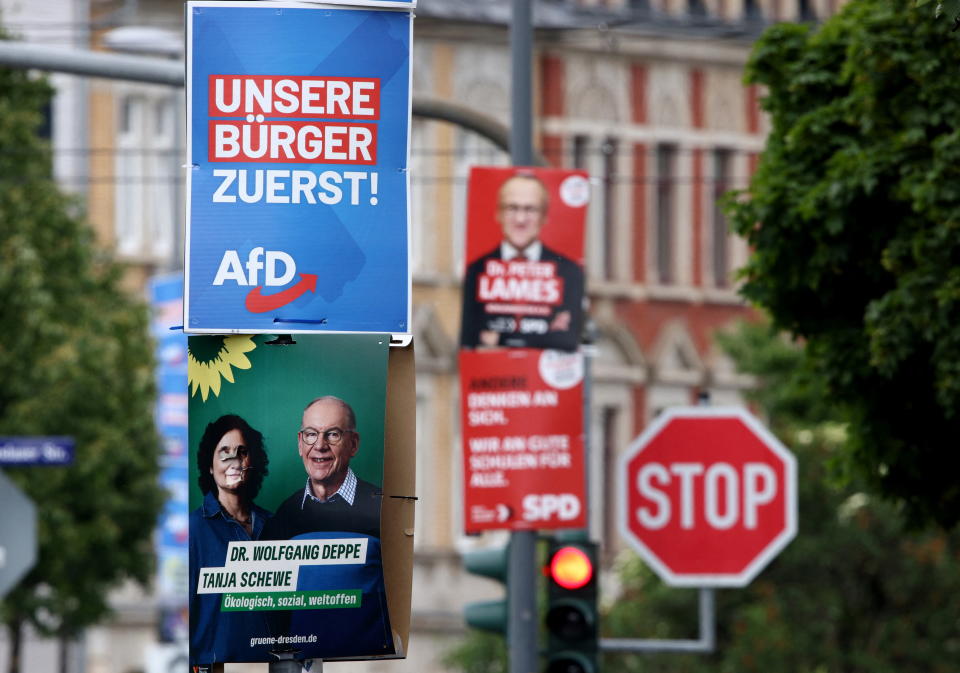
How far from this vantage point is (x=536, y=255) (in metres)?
16.9

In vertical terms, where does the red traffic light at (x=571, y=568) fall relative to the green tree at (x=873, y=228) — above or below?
below

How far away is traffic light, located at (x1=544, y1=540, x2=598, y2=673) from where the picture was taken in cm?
1694

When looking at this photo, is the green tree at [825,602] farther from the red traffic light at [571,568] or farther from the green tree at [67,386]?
the red traffic light at [571,568]

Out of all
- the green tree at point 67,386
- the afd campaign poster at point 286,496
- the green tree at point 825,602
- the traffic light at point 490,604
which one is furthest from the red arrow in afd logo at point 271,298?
the green tree at point 825,602

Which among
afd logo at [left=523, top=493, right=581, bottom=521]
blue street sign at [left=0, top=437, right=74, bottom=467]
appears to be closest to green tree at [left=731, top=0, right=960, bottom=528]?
afd logo at [left=523, top=493, right=581, bottom=521]

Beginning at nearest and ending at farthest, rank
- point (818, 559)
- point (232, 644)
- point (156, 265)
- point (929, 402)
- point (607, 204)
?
point (232, 644) < point (929, 402) < point (818, 559) < point (156, 265) < point (607, 204)

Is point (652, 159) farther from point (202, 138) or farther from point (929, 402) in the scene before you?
point (202, 138)

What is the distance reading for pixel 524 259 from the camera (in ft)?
55.4

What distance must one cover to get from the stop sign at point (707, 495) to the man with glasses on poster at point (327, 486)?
25.4 feet

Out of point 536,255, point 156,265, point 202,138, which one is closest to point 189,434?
point 202,138

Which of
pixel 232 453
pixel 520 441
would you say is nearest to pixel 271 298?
pixel 232 453

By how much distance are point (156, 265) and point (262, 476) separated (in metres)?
37.7

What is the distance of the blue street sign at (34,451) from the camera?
19.9m

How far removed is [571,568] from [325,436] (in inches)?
325
